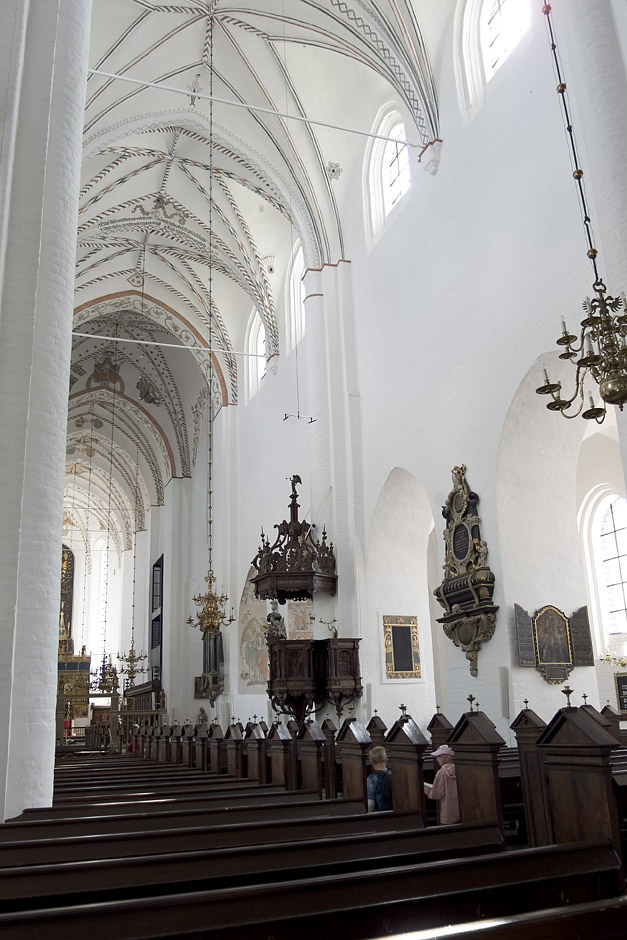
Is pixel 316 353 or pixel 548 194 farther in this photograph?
pixel 316 353

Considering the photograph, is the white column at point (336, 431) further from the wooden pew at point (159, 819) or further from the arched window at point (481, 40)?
the wooden pew at point (159, 819)

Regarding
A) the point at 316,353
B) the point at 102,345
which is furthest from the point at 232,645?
the point at 102,345

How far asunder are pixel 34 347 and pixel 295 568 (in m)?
7.91

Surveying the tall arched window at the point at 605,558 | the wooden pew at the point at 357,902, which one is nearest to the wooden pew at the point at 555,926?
the wooden pew at the point at 357,902

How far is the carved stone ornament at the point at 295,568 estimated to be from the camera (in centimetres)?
1408

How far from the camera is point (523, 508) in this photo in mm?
10516

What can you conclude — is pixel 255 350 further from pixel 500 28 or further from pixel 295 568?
pixel 500 28

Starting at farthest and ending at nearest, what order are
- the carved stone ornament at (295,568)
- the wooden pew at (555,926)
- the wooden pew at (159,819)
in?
the carved stone ornament at (295,568) → the wooden pew at (159,819) → the wooden pew at (555,926)

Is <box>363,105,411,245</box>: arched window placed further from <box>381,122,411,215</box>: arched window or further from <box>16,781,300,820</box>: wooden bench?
<box>16,781,300,820</box>: wooden bench

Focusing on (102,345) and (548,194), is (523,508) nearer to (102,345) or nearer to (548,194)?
(548,194)

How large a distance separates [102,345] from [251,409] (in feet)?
26.2

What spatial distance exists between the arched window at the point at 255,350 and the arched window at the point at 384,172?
646 centimetres

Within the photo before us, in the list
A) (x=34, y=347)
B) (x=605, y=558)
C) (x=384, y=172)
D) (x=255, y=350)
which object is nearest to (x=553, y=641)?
(x=605, y=558)

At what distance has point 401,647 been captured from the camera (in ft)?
46.5
